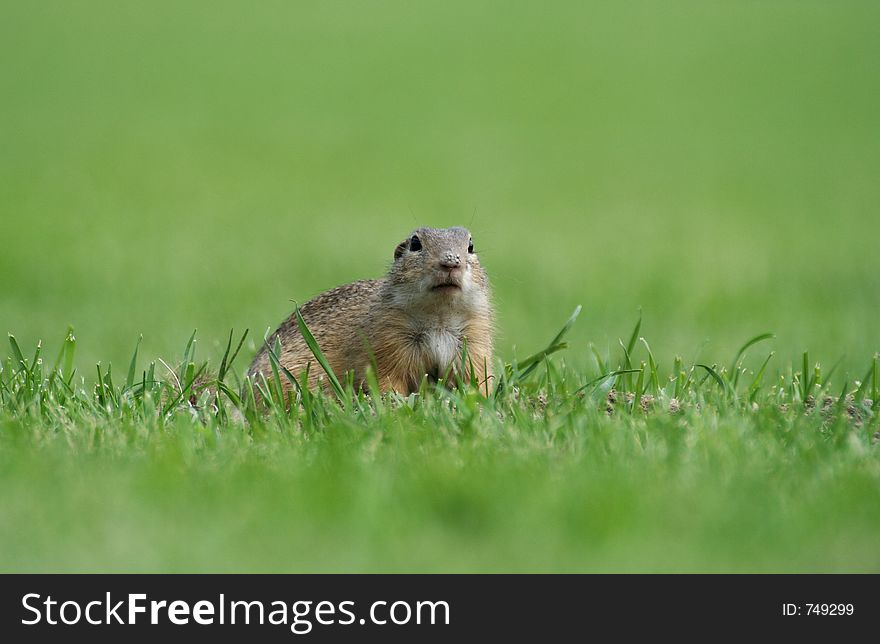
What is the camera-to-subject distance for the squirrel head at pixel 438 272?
5781 mm

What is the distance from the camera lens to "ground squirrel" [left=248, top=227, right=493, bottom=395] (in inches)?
229

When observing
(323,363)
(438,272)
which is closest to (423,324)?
(438,272)

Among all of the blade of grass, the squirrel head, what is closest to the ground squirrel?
the squirrel head

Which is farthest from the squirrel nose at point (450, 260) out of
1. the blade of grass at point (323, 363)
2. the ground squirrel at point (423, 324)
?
the blade of grass at point (323, 363)

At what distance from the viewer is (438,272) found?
19.0 ft

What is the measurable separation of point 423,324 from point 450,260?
0.36 meters

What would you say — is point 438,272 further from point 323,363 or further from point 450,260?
point 323,363

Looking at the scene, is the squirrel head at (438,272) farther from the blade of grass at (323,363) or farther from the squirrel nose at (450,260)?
the blade of grass at (323,363)

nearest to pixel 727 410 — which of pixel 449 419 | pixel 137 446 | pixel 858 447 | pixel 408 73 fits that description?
pixel 858 447

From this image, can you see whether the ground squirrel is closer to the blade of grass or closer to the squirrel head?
the squirrel head

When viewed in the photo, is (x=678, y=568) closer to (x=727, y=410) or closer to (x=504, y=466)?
(x=504, y=466)

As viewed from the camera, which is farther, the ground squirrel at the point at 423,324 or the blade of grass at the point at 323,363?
the ground squirrel at the point at 423,324

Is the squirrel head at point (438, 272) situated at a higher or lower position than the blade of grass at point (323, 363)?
higher

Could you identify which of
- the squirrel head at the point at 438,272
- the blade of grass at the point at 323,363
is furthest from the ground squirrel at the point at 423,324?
the blade of grass at the point at 323,363
